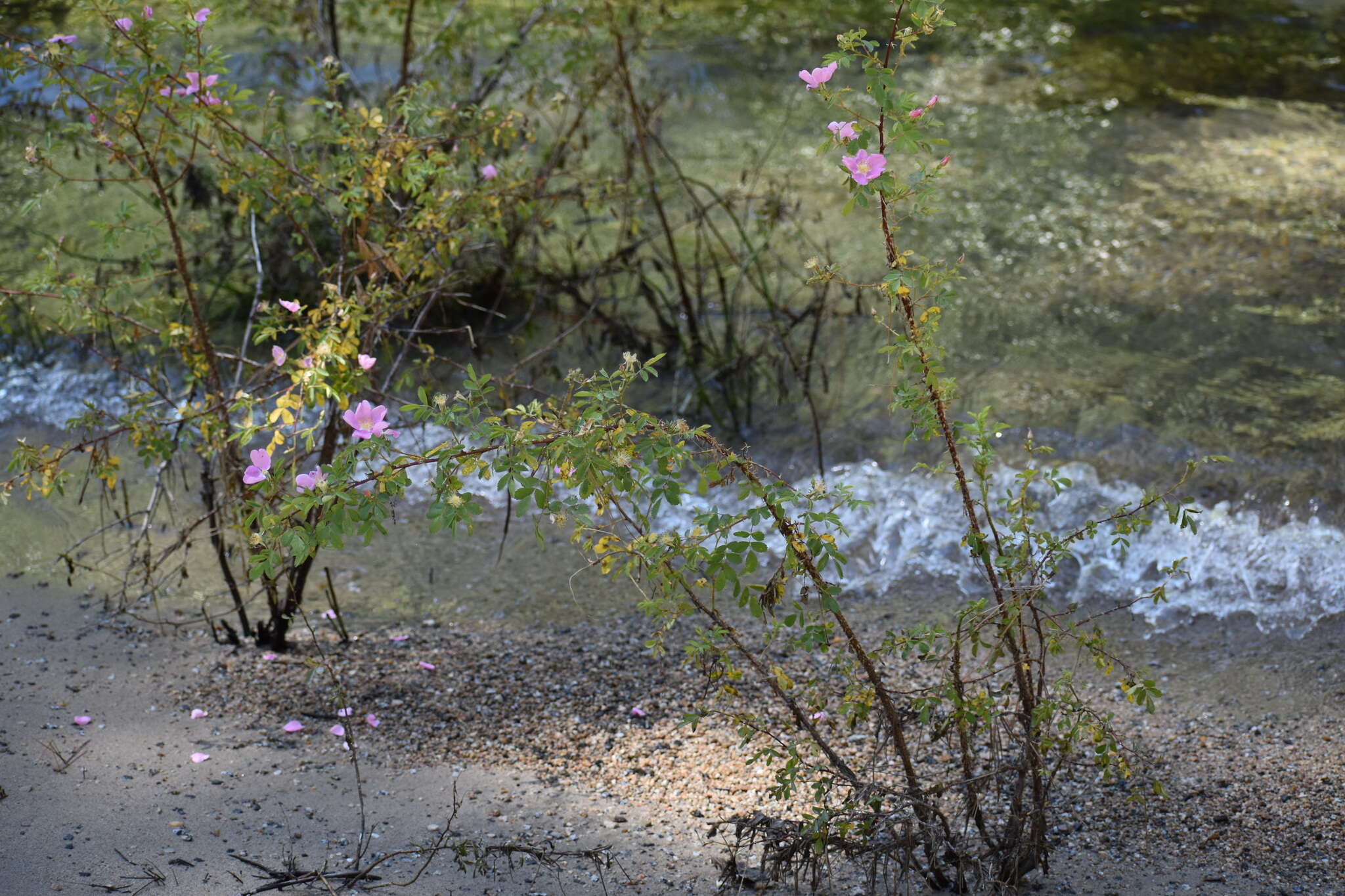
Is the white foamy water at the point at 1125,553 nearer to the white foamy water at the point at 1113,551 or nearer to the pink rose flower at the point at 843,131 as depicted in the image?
the white foamy water at the point at 1113,551

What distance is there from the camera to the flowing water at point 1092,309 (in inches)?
129

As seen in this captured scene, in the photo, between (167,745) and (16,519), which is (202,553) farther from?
(167,745)

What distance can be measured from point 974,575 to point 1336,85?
14.4 ft

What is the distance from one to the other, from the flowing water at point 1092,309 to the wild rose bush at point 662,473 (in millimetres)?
313

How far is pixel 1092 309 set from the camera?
4441 millimetres

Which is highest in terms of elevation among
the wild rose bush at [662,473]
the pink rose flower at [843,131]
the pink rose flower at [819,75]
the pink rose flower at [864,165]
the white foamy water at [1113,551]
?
the pink rose flower at [819,75]

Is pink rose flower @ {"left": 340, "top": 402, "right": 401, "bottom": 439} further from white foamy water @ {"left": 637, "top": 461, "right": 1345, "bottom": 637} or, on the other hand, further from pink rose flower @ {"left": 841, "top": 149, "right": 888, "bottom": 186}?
white foamy water @ {"left": 637, "top": 461, "right": 1345, "bottom": 637}

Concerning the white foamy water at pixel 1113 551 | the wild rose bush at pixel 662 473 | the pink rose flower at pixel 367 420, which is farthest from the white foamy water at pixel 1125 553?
the pink rose flower at pixel 367 420

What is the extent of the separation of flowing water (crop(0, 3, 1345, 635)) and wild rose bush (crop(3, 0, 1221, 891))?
313 mm

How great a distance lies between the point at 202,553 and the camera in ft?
10.4

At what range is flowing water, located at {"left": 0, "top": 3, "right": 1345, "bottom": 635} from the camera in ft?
10.8

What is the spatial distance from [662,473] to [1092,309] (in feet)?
10.3

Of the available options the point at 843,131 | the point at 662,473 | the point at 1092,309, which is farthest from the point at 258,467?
the point at 1092,309

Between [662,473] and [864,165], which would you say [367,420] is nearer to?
[662,473]
